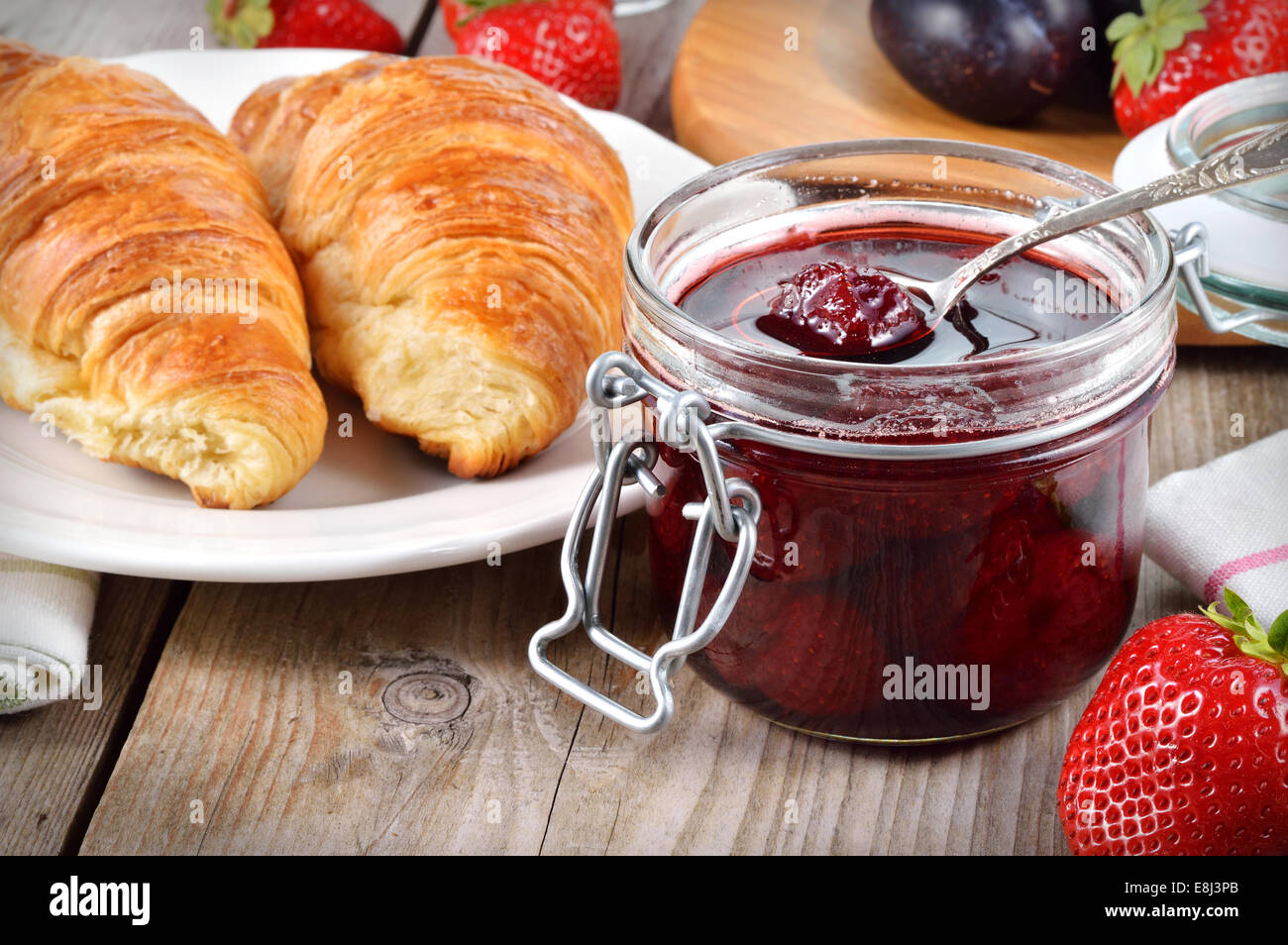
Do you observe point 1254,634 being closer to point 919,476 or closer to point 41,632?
point 919,476

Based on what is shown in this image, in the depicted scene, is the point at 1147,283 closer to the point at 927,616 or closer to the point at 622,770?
the point at 927,616

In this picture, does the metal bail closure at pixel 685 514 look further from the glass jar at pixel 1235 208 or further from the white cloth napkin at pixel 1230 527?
the glass jar at pixel 1235 208

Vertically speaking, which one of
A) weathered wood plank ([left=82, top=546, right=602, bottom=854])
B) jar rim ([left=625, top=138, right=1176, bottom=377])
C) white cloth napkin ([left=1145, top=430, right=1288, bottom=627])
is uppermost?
jar rim ([left=625, top=138, right=1176, bottom=377])

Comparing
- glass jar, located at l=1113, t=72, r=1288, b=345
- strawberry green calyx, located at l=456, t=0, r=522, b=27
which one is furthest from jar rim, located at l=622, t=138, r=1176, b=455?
strawberry green calyx, located at l=456, t=0, r=522, b=27

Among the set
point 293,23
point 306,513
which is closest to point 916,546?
point 306,513

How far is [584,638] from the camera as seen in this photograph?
117 cm

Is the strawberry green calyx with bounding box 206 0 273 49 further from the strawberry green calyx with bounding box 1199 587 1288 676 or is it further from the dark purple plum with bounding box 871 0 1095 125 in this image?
the strawberry green calyx with bounding box 1199 587 1288 676

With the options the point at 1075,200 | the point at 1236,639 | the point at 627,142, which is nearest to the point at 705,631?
the point at 1236,639

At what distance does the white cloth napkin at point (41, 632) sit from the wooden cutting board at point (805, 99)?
1045mm

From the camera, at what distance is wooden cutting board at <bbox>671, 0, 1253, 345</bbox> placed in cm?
188

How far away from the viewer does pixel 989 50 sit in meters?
1.78

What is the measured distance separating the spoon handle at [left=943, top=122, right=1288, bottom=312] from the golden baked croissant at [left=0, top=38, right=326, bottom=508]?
60 centimetres

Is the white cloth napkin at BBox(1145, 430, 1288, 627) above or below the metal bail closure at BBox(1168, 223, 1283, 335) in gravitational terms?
below

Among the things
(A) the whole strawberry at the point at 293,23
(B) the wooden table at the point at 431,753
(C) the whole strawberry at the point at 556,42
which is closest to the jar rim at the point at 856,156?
(B) the wooden table at the point at 431,753
